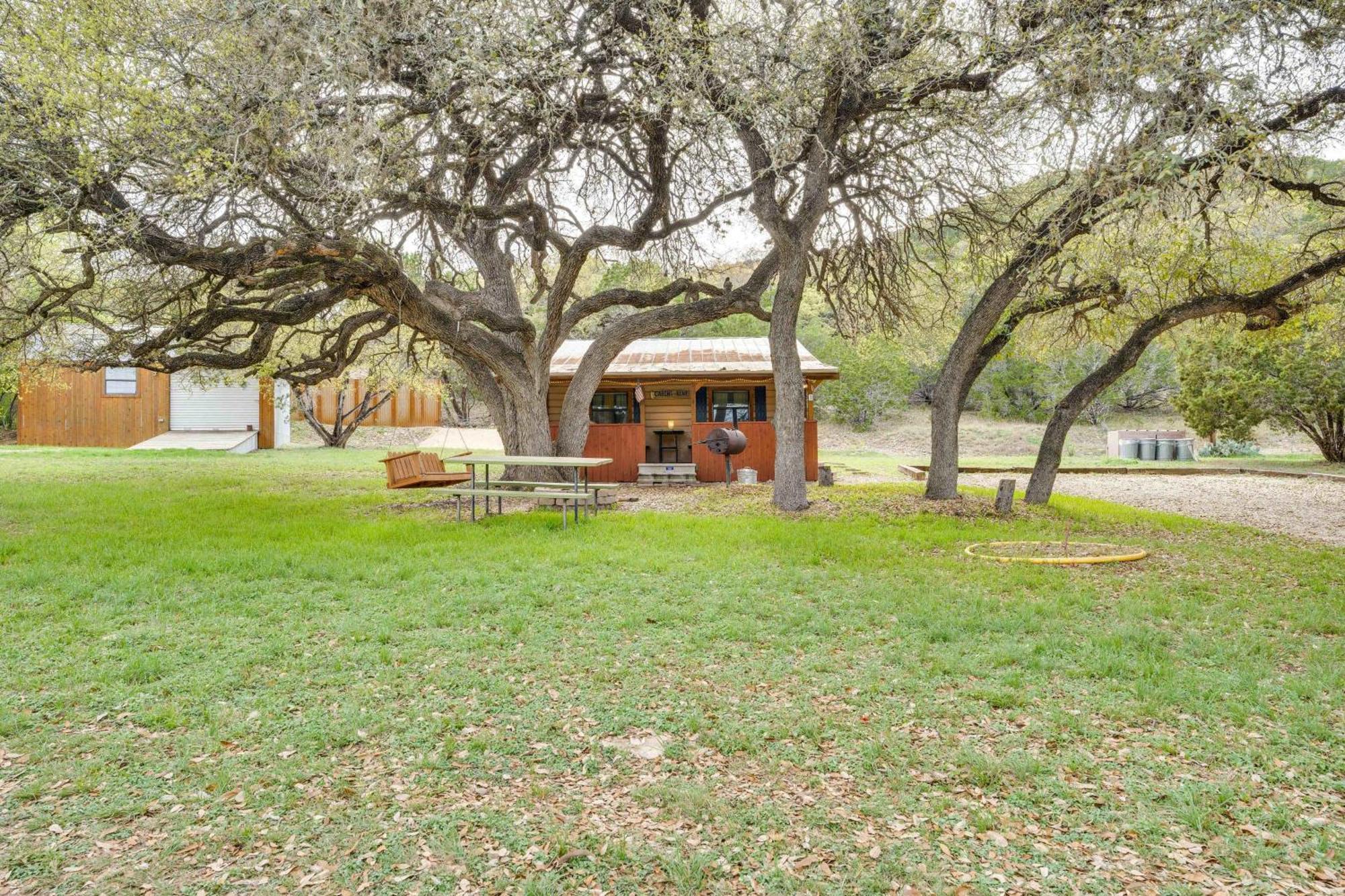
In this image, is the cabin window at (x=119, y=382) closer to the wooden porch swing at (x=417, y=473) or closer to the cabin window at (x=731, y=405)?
the wooden porch swing at (x=417, y=473)

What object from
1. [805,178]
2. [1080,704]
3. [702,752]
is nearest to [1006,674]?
[1080,704]

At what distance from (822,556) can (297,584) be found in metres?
4.89

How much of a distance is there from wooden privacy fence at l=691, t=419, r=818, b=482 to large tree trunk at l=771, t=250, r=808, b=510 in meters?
4.80

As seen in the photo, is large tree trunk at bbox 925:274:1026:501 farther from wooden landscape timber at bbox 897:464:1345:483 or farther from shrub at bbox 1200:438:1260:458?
shrub at bbox 1200:438:1260:458

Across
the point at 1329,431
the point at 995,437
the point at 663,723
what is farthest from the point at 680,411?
the point at 1329,431

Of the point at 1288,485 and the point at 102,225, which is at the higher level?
the point at 102,225

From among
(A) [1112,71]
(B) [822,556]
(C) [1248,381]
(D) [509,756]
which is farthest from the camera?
(C) [1248,381]

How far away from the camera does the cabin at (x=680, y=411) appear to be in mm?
15484

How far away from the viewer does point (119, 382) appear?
82.7 feet

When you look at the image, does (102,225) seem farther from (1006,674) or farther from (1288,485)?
(1288,485)

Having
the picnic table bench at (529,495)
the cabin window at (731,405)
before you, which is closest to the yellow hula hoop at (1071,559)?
the picnic table bench at (529,495)

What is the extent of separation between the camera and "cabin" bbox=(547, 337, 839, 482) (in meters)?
15.5

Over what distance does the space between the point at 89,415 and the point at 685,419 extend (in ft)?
73.0

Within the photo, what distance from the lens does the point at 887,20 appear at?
764 cm
